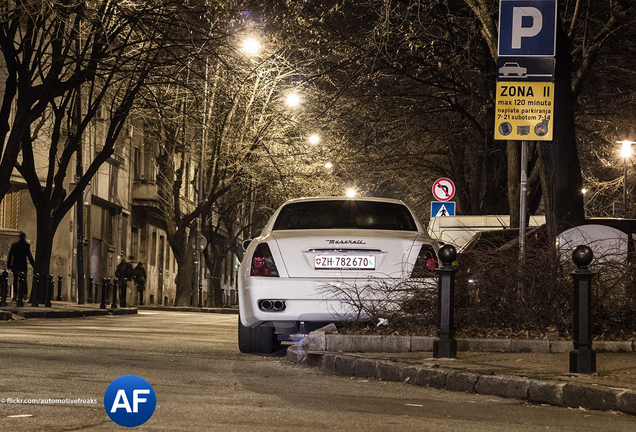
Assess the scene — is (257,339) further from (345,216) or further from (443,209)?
(443,209)

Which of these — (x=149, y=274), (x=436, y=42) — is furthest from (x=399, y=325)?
(x=149, y=274)

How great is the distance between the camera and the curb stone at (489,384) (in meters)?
7.46

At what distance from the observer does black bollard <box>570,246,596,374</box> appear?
8.55 meters

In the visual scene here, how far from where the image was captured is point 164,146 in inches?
1555

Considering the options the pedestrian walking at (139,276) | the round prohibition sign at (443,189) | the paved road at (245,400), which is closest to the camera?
the paved road at (245,400)

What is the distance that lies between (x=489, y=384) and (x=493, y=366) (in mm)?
765

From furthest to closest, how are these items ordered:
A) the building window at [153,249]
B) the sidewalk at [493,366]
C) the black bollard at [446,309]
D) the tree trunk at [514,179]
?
the building window at [153,249], the tree trunk at [514,179], the black bollard at [446,309], the sidewalk at [493,366]

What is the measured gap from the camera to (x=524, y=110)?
12.3m

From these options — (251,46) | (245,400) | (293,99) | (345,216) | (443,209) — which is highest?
(251,46)

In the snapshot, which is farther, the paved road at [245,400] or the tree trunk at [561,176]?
the tree trunk at [561,176]

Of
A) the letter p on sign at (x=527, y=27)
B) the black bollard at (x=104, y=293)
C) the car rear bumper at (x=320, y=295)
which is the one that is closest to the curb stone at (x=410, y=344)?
the car rear bumper at (x=320, y=295)

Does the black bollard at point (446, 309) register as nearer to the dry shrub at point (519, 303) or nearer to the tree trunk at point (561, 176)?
the dry shrub at point (519, 303)

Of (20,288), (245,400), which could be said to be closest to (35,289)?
(20,288)

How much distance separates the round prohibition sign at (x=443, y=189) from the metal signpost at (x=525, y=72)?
1336 centimetres
